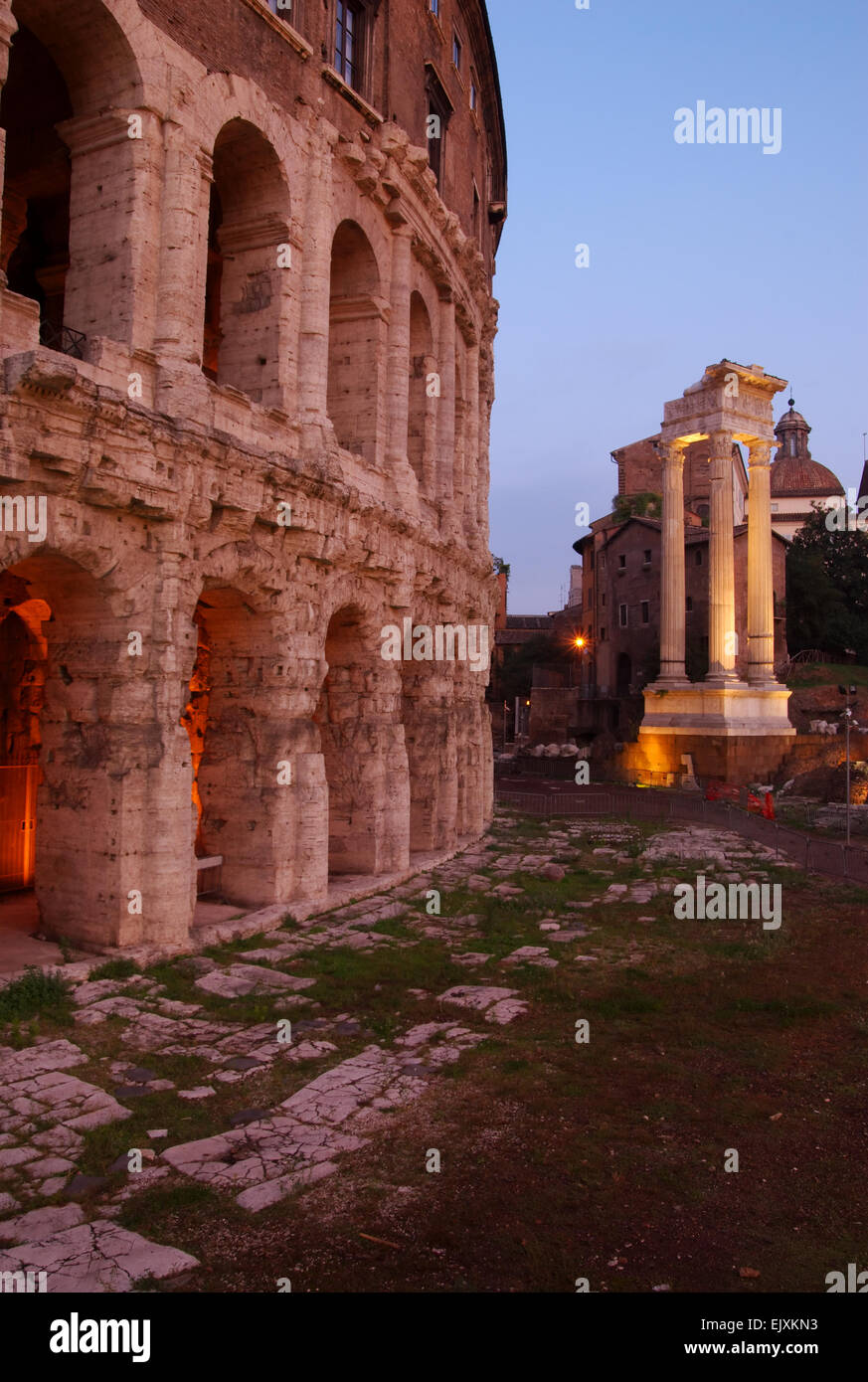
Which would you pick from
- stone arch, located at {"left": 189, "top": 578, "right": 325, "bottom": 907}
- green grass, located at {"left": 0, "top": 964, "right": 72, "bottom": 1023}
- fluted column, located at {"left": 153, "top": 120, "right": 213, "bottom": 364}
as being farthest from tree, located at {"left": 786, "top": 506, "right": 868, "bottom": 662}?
green grass, located at {"left": 0, "top": 964, "right": 72, "bottom": 1023}

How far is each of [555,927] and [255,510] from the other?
22.2 feet

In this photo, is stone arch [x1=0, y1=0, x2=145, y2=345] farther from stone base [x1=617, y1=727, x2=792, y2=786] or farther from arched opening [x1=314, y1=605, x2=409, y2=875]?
stone base [x1=617, y1=727, x2=792, y2=786]

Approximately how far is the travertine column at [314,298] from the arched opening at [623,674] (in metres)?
40.1

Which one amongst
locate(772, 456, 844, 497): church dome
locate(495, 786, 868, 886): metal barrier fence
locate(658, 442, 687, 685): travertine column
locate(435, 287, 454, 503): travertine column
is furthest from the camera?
locate(772, 456, 844, 497): church dome

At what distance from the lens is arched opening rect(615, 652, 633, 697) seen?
51.3 metres

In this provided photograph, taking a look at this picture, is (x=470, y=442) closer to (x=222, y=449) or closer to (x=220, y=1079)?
(x=222, y=449)

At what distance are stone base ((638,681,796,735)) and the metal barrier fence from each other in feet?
14.5

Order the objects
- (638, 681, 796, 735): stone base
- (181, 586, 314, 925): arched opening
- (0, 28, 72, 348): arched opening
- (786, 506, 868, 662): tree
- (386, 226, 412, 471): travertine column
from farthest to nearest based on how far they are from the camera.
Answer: (786, 506, 868, 662): tree → (638, 681, 796, 735): stone base → (386, 226, 412, 471): travertine column → (0, 28, 72, 348): arched opening → (181, 586, 314, 925): arched opening

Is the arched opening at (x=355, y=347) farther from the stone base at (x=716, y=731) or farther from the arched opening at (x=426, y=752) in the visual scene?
the stone base at (x=716, y=731)

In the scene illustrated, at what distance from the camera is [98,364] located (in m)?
9.45

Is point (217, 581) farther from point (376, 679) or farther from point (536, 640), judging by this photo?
point (536, 640)

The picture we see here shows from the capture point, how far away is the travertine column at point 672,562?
3741cm

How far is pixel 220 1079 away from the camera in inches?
276

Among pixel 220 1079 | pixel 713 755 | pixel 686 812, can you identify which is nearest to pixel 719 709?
pixel 713 755
